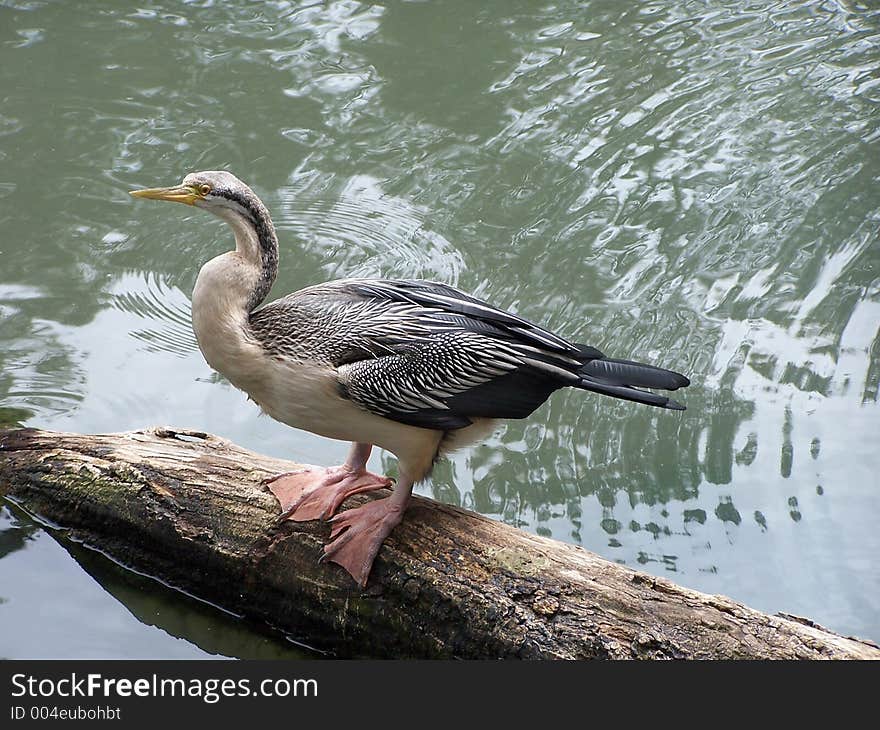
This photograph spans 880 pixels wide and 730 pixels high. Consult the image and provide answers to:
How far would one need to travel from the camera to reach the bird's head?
315 cm

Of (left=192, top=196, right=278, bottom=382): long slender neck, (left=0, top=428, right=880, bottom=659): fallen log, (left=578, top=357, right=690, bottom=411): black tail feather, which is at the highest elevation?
(left=192, top=196, right=278, bottom=382): long slender neck

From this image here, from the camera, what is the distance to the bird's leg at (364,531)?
3.21 metres

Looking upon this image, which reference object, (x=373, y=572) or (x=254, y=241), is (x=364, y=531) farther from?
(x=254, y=241)

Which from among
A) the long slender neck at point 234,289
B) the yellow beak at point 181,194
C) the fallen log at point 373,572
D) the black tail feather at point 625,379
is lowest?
the fallen log at point 373,572

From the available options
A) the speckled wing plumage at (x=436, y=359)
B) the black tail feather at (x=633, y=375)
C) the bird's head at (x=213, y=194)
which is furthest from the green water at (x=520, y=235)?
the bird's head at (x=213, y=194)

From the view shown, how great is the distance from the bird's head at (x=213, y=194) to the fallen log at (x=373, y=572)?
852 mm

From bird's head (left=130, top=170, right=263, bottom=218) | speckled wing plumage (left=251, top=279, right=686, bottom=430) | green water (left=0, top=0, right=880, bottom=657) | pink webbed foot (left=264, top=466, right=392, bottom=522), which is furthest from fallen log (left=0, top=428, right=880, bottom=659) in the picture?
bird's head (left=130, top=170, right=263, bottom=218)

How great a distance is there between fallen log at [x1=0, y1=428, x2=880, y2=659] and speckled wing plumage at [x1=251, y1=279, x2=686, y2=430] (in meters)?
0.40

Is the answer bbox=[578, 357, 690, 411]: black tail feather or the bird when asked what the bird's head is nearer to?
the bird

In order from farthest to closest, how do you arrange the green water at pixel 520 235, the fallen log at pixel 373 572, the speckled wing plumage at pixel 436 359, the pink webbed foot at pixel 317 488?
the green water at pixel 520 235, the pink webbed foot at pixel 317 488, the speckled wing plumage at pixel 436 359, the fallen log at pixel 373 572

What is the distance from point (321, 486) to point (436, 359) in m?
0.62

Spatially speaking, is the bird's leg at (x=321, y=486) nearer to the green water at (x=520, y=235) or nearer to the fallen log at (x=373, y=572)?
the fallen log at (x=373, y=572)

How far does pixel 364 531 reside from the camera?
3.26m

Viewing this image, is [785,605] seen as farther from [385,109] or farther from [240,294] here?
[385,109]
